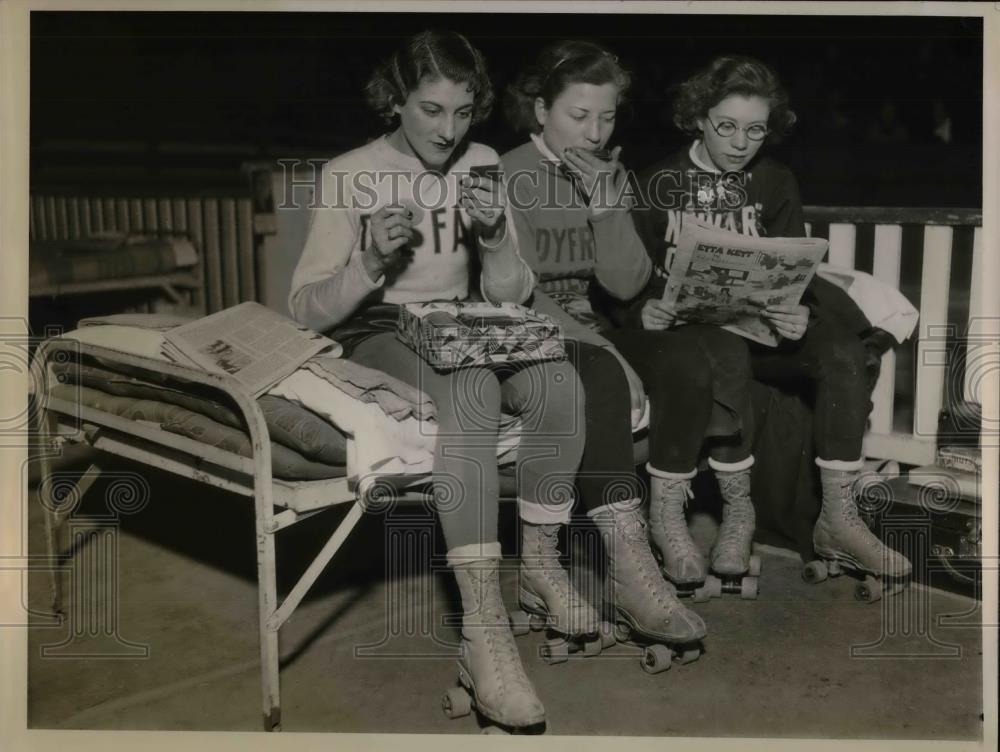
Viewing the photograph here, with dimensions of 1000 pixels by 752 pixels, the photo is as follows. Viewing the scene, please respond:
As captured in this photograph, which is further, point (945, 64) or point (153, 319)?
point (945, 64)

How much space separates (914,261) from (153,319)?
211 cm

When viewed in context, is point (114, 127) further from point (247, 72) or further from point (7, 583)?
point (7, 583)

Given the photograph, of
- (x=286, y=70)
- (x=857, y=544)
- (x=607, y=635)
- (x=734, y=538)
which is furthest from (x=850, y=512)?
(x=286, y=70)

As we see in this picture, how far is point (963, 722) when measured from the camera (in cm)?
228

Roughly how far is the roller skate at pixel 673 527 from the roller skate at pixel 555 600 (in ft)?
0.84

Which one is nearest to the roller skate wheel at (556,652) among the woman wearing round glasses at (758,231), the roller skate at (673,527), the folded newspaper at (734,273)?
the roller skate at (673,527)

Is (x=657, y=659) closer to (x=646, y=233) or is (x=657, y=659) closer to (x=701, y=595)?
(x=701, y=595)

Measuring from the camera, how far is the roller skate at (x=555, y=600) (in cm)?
239

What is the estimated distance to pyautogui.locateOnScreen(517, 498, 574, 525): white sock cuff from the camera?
237 cm

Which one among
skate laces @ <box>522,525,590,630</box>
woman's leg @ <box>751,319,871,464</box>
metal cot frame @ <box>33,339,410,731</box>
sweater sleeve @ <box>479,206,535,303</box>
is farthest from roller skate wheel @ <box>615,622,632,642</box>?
sweater sleeve @ <box>479,206,535,303</box>

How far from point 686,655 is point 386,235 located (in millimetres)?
1168

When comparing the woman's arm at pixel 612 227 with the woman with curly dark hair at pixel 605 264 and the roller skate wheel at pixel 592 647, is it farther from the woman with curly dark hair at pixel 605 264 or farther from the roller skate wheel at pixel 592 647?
the roller skate wheel at pixel 592 647

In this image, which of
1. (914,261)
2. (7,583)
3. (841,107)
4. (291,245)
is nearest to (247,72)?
(291,245)

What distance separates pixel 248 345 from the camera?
2.37 metres
